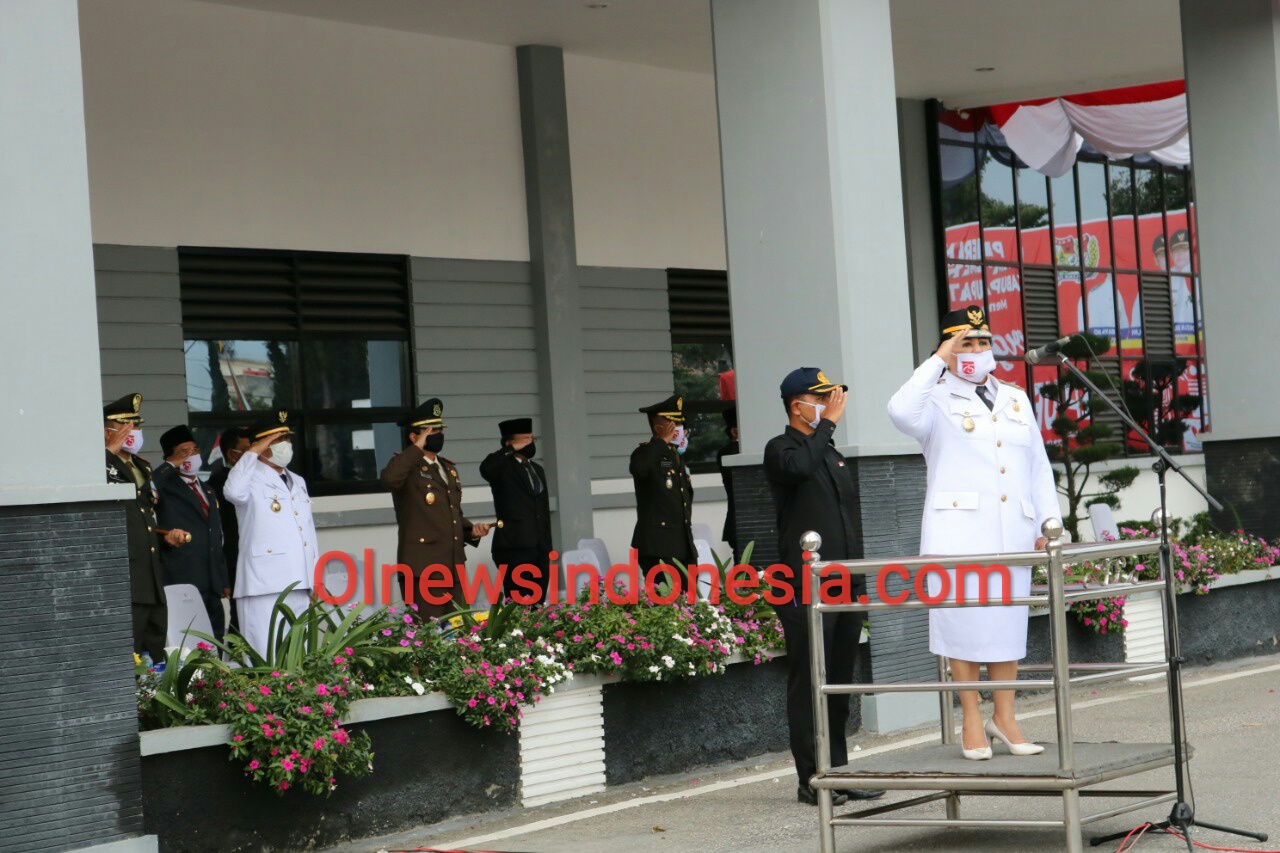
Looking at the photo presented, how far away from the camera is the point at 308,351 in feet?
42.7

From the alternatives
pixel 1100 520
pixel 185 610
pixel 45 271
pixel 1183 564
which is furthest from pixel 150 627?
pixel 1100 520

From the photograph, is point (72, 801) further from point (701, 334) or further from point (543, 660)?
point (701, 334)

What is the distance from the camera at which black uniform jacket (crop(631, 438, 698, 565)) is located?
1275 centimetres

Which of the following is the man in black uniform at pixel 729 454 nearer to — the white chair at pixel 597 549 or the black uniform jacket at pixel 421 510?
the white chair at pixel 597 549

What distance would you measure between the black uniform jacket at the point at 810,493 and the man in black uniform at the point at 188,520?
4763mm

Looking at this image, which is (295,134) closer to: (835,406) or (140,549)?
(140,549)

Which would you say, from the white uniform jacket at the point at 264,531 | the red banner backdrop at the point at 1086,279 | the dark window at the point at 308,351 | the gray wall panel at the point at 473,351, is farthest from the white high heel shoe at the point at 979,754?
the red banner backdrop at the point at 1086,279

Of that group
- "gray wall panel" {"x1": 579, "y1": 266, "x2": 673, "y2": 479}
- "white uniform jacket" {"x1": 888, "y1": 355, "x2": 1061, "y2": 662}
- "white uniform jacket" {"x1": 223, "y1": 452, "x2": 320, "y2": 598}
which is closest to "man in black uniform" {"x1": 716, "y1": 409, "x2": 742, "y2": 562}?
"gray wall panel" {"x1": 579, "y1": 266, "x2": 673, "y2": 479}

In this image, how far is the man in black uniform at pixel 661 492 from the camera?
41.9ft

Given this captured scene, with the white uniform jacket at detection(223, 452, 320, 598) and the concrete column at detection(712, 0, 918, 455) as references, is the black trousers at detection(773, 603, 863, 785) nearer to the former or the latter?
the concrete column at detection(712, 0, 918, 455)

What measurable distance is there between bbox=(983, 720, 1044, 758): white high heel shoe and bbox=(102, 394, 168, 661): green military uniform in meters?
5.00

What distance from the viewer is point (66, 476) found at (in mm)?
5801

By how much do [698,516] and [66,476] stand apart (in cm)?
971

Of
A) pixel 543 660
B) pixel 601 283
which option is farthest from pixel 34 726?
pixel 601 283
